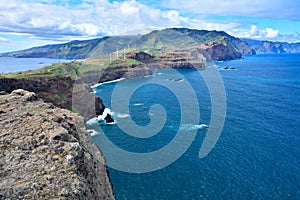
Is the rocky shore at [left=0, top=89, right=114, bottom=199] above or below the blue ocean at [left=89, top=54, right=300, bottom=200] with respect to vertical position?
above

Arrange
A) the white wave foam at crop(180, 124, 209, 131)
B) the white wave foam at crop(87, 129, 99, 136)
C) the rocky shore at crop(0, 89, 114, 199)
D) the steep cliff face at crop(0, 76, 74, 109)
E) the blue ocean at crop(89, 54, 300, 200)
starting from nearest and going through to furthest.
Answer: the rocky shore at crop(0, 89, 114, 199) < the blue ocean at crop(89, 54, 300, 200) < the white wave foam at crop(87, 129, 99, 136) < the steep cliff face at crop(0, 76, 74, 109) < the white wave foam at crop(180, 124, 209, 131)

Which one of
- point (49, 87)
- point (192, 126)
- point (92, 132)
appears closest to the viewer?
point (92, 132)

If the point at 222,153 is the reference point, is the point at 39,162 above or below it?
above

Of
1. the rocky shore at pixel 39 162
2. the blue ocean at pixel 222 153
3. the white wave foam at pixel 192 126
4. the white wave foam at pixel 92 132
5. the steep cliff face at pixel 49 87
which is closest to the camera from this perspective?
the rocky shore at pixel 39 162

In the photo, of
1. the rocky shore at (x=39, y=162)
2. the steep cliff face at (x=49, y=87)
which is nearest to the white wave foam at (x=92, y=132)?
the steep cliff face at (x=49, y=87)

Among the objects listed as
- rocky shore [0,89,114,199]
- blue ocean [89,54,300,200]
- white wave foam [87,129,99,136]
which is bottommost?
white wave foam [87,129,99,136]

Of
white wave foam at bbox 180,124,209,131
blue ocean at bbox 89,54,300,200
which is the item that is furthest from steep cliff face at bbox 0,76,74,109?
white wave foam at bbox 180,124,209,131

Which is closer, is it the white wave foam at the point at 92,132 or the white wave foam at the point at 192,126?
the white wave foam at the point at 92,132

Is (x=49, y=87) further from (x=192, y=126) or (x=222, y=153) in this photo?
(x=222, y=153)

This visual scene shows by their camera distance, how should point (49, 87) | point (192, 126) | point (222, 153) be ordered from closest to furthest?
point (222, 153) < point (192, 126) < point (49, 87)

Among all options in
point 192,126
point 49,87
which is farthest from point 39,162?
point 49,87

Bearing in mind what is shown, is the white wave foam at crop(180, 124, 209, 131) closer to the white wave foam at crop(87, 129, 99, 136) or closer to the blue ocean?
the blue ocean

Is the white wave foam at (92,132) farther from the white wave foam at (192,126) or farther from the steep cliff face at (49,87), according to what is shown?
the white wave foam at (192,126)
